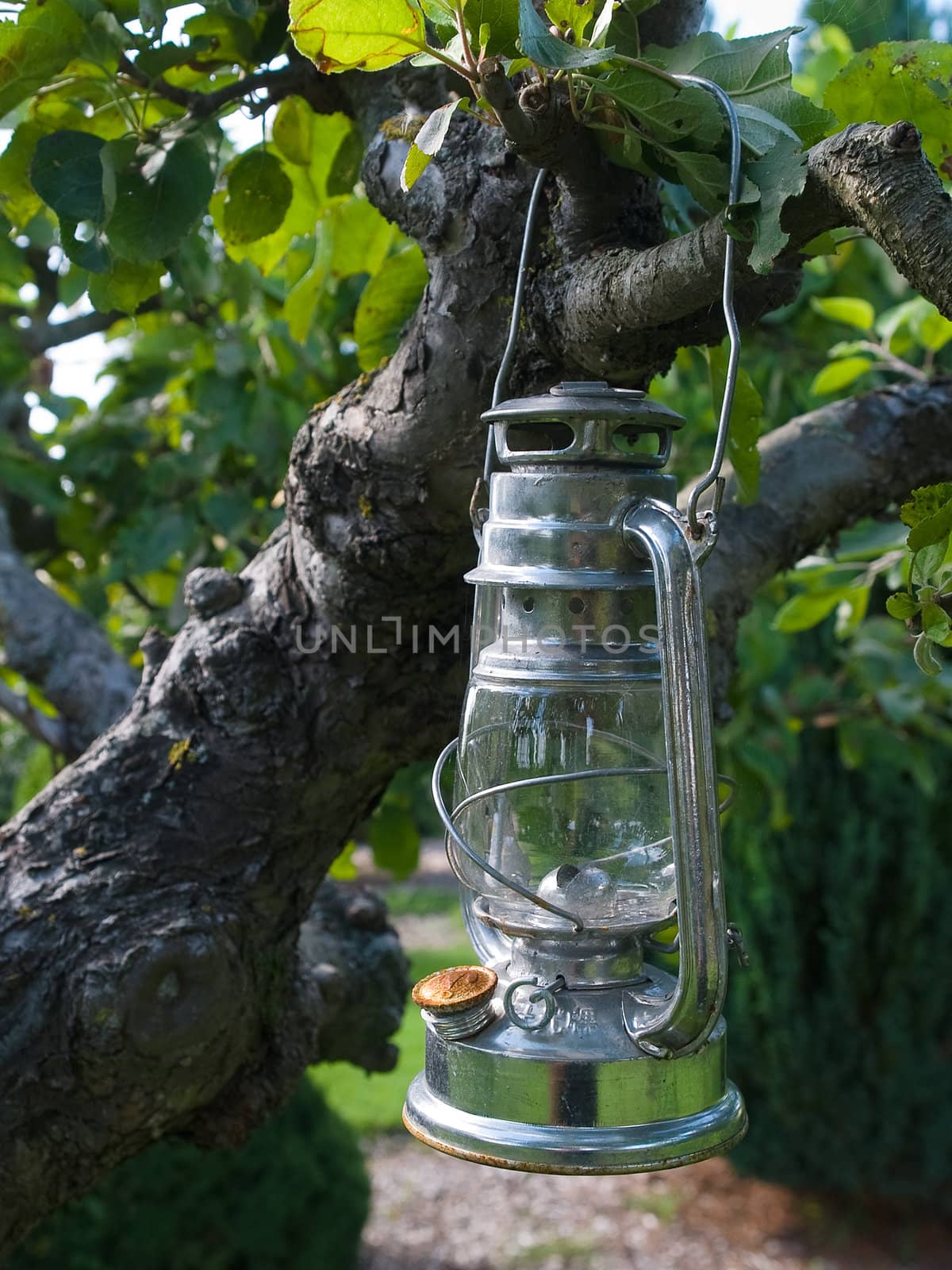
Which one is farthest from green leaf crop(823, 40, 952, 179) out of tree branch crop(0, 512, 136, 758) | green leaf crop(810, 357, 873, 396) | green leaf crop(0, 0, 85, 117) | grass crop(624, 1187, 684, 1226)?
grass crop(624, 1187, 684, 1226)

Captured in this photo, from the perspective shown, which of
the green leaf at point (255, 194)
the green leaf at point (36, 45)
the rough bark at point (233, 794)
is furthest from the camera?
the green leaf at point (255, 194)

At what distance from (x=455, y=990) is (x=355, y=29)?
2.33 feet

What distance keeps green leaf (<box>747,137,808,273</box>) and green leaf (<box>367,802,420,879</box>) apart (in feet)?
5.38

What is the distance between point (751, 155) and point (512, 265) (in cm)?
35

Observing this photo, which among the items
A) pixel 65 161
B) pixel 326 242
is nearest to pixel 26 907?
pixel 65 161

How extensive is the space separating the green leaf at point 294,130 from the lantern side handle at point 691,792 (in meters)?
0.97

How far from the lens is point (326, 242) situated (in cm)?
186

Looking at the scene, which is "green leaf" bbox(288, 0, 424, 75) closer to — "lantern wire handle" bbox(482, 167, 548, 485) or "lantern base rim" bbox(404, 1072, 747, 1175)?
"lantern wire handle" bbox(482, 167, 548, 485)

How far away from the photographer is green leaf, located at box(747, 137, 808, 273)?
2.80 feet

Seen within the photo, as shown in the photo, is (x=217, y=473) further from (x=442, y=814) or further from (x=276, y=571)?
(x=442, y=814)

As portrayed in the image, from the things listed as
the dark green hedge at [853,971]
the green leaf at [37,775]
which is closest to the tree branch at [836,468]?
the green leaf at [37,775]

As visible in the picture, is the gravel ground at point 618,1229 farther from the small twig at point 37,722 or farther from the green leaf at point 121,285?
the green leaf at point 121,285

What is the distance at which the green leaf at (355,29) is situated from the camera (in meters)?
0.91

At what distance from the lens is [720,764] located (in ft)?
8.53
